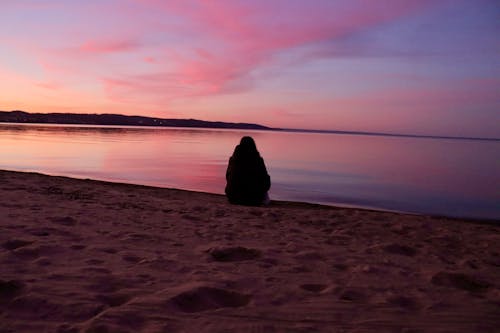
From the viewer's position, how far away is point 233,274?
4.18 m

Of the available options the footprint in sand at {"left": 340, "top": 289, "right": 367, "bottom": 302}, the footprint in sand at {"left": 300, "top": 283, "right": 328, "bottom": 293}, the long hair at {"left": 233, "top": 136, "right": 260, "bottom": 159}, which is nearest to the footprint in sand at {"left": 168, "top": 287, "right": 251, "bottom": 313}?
the footprint in sand at {"left": 300, "top": 283, "right": 328, "bottom": 293}

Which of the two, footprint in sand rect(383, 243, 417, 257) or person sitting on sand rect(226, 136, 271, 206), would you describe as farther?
person sitting on sand rect(226, 136, 271, 206)

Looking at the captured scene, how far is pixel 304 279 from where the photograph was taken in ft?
13.6

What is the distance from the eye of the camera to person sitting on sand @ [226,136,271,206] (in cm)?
1097

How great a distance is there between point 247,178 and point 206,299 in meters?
7.52

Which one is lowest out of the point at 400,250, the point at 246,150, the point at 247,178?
the point at 400,250

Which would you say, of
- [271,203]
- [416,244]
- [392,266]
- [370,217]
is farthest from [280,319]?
[271,203]

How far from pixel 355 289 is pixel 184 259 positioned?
197cm

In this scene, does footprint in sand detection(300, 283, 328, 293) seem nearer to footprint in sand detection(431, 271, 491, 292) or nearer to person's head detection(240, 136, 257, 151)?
footprint in sand detection(431, 271, 491, 292)


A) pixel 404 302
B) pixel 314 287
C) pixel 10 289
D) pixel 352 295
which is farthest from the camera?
pixel 314 287

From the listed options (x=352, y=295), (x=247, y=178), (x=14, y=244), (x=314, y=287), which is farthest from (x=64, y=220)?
(x=247, y=178)

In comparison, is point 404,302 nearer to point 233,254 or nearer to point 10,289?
point 233,254

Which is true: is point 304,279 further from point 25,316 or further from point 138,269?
point 25,316

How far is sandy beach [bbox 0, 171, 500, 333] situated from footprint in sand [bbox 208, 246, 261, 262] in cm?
2
